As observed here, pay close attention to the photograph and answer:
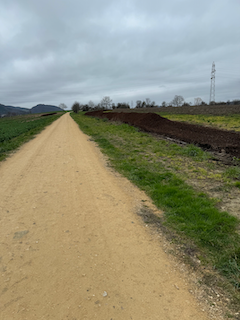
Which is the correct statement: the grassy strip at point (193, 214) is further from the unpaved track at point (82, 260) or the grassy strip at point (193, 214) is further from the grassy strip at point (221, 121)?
the grassy strip at point (221, 121)

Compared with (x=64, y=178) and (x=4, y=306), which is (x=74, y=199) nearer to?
(x=64, y=178)

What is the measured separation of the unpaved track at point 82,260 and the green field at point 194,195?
27.7 inches

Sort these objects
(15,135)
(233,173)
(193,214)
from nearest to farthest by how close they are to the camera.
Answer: (193,214)
(233,173)
(15,135)

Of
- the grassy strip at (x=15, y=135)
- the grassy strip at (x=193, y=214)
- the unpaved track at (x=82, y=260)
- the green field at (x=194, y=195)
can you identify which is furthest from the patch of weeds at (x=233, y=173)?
the grassy strip at (x=15, y=135)

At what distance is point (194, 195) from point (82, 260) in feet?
12.0

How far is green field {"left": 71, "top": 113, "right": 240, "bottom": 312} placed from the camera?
3.40 meters

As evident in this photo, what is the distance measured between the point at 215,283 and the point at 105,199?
329 cm

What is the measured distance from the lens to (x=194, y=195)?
543 cm

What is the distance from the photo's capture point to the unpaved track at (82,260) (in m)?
2.49

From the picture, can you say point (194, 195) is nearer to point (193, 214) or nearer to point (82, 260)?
point (193, 214)

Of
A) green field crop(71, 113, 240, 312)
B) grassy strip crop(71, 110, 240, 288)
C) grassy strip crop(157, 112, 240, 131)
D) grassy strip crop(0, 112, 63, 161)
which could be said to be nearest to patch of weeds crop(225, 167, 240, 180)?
green field crop(71, 113, 240, 312)

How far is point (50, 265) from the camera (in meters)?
3.15

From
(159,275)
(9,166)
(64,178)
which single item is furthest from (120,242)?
(9,166)

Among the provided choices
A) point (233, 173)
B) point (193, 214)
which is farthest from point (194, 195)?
point (233, 173)
